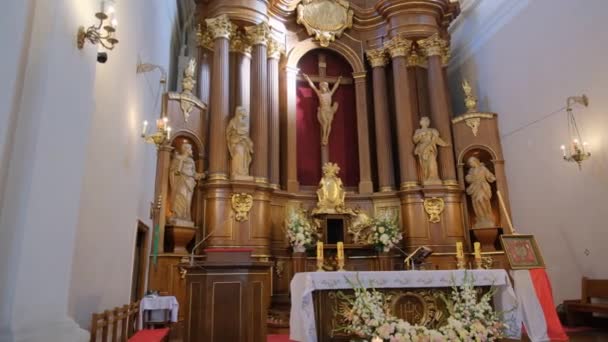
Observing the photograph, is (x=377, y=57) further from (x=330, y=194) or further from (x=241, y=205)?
(x=241, y=205)

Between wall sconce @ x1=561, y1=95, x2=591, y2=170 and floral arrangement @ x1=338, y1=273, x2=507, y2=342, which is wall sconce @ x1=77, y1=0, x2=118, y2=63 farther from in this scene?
wall sconce @ x1=561, y1=95, x2=591, y2=170

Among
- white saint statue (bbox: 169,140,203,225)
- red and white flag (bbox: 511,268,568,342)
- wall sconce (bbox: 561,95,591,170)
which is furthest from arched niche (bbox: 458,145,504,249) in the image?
white saint statue (bbox: 169,140,203,225)

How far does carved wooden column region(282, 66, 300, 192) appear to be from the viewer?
390 inches

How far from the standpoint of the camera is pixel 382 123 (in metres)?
10.5

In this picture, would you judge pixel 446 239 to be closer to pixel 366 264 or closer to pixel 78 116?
pixel 366 264

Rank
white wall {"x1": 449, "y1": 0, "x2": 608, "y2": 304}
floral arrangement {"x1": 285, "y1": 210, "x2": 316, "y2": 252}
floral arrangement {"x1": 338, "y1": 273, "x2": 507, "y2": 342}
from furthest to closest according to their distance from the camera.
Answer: floral arrangement {"x1": 285, "y1": 210, "x2": 316, "y2": 252}
white wall {"x1": 449, "y1": 0, "x2": 608, "y2": 304}
floral arrangement {"x1": 338, "y1": 273, "x2": 507, "y2": 342}

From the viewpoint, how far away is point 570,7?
813 centimetres

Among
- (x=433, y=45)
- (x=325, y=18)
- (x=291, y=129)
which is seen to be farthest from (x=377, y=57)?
(x=291, y=129)

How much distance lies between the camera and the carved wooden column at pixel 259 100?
9234 millimetres

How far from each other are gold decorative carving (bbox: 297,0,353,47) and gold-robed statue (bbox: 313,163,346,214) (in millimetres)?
3514

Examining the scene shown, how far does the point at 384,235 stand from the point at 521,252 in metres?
2.91

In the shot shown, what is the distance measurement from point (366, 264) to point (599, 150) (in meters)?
4.52

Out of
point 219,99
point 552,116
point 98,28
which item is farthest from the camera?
point 219,99

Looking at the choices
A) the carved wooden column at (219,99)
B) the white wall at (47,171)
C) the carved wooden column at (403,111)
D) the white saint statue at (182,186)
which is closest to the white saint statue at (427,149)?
the carved wooden column at (403,111)
